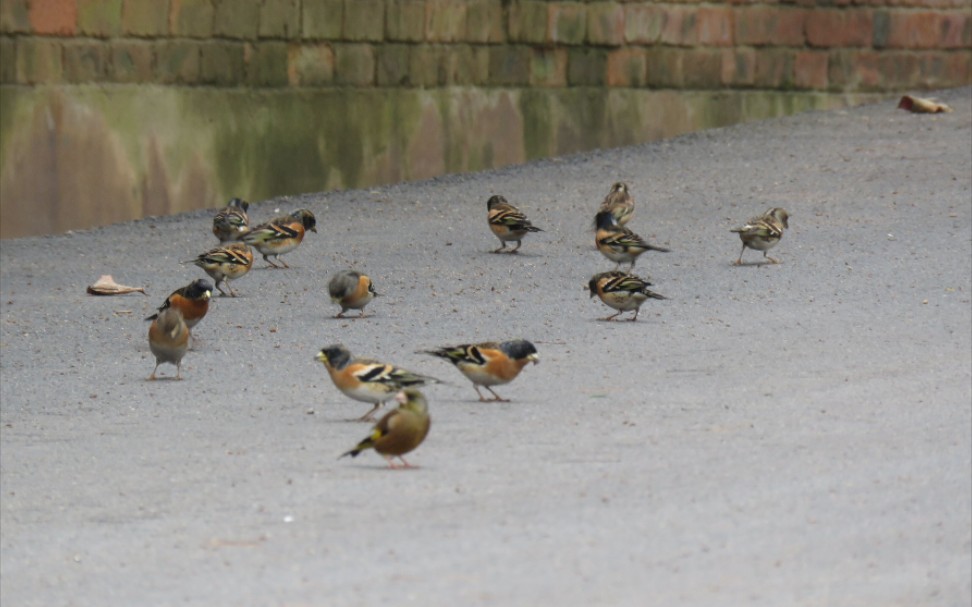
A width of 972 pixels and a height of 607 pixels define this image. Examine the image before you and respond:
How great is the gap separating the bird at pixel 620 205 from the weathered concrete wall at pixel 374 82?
4.04 metres

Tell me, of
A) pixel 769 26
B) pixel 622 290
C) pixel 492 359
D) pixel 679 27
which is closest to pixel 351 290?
pixel 622 290

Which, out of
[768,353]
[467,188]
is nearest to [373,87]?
Result: [467,188]

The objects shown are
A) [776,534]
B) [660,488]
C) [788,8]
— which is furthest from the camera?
[788,8]

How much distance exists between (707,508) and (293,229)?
8777mm

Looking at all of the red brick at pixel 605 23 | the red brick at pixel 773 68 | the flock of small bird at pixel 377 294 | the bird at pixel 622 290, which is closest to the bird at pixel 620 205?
the flock of small bird at pixel 377 294

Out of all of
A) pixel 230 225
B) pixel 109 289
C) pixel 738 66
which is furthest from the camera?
pixel 738 66

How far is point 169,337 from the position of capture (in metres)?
10.9

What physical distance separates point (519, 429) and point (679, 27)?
15.2 m

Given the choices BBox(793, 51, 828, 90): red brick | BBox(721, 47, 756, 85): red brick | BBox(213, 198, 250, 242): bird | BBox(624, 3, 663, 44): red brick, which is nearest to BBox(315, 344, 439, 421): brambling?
BBox(213, 198, 250, 242): bird

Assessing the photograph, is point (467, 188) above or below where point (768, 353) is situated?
below

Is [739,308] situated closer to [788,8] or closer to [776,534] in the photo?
[776,534]

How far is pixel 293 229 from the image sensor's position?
1574 cm

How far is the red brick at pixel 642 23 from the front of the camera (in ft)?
76.3

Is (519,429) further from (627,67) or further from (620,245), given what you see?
(627,67)
